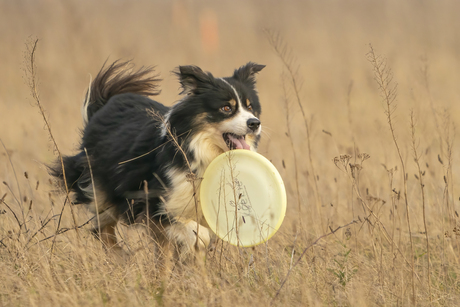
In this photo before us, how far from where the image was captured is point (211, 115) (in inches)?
164

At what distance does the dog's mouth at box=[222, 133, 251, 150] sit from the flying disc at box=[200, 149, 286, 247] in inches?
7.4

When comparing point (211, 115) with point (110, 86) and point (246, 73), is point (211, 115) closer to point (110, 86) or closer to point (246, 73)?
point (246, 73)

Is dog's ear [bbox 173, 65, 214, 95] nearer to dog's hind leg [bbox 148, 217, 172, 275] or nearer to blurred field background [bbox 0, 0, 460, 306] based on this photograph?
blurred field background [bbox 0, 0, 460, 306]

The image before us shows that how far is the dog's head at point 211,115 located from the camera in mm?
4129

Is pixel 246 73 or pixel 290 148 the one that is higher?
pixel 290 148

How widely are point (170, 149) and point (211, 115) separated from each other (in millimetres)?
424

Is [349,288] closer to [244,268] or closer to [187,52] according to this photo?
[244,268]

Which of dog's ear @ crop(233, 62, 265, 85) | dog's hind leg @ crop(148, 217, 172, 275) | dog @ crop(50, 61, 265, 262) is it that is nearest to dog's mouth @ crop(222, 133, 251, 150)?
dog @ crop(50, 61, 265, 262)

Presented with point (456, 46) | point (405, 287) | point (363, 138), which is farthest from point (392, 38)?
point (405, 287)

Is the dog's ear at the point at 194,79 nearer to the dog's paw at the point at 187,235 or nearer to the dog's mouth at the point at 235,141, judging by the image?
the dog's mouth at the point at 235,141

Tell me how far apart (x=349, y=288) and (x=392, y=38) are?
56.7ft

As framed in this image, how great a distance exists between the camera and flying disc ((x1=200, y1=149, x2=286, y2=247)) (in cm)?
399

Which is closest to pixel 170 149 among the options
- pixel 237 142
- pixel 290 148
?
pixel 237 142

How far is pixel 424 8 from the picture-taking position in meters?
25.0
